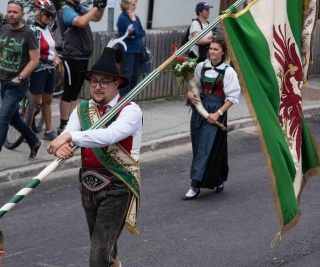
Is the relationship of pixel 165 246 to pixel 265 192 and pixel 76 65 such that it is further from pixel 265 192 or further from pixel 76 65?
pixel 76 65

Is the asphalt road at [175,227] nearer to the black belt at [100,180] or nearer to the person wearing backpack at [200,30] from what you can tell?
the black belt at [100,180]

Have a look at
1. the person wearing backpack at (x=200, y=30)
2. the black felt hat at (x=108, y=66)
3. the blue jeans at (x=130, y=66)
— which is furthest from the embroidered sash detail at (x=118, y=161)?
the person wearing backpack at (x=200, y=30)

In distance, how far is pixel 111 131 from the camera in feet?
22.7

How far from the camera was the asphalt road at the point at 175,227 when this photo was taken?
28.9ft

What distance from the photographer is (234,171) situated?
40.5ft


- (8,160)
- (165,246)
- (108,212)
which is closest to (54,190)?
(8,160)

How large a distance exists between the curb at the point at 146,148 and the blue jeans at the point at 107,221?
4227 mm

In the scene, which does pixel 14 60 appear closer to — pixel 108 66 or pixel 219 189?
pixel 219 189

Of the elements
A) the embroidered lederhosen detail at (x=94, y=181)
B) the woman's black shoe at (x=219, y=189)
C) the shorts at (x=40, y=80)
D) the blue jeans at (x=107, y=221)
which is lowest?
the woman's black shoe at (x=219, y=189)

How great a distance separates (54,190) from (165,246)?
7.57ft

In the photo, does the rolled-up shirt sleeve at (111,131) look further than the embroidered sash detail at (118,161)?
No

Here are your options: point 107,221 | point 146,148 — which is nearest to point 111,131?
point 107,221

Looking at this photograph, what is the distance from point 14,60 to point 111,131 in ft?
16.0

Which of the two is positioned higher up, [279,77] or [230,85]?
[279,77]
